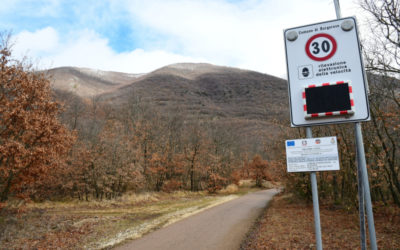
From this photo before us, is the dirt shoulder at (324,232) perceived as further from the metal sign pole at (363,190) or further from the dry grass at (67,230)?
the metal sign pole at (363,190)

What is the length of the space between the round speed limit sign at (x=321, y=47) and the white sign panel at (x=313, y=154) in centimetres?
126

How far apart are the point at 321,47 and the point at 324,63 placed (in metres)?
0.28

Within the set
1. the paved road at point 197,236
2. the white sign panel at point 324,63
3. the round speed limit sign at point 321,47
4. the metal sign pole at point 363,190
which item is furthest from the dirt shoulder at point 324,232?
the round speed limit sign at point 321,47

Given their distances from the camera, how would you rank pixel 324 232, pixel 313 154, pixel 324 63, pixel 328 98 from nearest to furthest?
1. pixel 313 154
2. pixel 328 98
3. pixel 324 63
4. pixel 324 232

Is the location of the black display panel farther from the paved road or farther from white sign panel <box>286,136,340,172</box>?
the paved road

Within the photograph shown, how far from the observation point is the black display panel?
12.1 feet

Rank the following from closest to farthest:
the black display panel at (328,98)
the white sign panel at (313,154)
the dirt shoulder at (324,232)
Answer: the white sign panel at (313,154), the black display panel at (328,98), the dirt shoulder at (324,232)

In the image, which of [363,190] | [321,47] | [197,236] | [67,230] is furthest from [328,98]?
[67,230]

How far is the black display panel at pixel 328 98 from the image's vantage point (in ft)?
12.1

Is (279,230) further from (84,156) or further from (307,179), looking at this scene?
(84,156)

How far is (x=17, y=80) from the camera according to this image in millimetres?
13258

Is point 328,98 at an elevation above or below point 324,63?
below

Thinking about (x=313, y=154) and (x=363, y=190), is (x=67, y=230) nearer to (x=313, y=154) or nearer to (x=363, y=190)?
(x=313, y=154)

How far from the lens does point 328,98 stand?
3.77 meters
